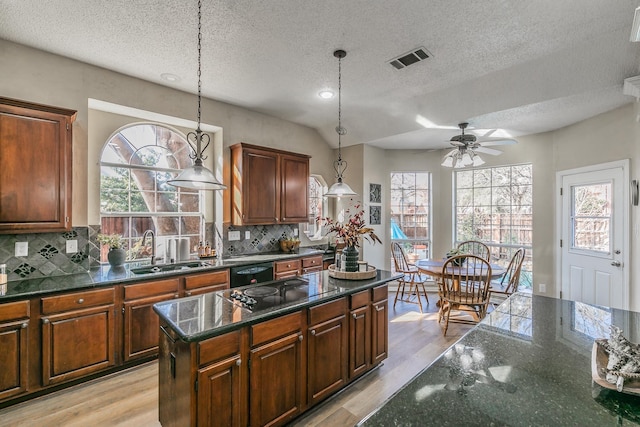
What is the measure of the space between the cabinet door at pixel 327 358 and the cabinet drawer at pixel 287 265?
174 cm

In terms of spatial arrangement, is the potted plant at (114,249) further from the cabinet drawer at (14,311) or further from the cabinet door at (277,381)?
the cabinet door at (277,381)

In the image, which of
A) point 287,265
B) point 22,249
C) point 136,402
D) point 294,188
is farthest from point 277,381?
point 294,188

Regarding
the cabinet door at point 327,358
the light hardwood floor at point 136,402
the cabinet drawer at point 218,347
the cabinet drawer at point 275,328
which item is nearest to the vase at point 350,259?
the cabinet door at point 327,358

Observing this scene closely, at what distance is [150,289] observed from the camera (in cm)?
291

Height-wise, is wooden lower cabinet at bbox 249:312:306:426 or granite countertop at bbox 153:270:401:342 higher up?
granite countertop at bbox 153:270:401:342

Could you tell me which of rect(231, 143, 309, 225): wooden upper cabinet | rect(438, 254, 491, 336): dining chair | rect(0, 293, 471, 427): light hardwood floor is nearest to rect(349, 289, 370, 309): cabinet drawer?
rect(0, 293, 471, 427): light hardwood floor

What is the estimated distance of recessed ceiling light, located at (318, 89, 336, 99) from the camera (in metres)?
3.76

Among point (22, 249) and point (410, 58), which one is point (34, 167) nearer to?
point (22, 249)

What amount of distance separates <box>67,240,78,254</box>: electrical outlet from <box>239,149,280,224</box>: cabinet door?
171 centimetres

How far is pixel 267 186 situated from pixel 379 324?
7.94 ft

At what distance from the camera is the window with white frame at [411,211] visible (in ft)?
19.3

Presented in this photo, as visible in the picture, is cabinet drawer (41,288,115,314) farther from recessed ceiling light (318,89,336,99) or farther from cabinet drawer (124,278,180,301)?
recessed ceiling light (318,89,336,99)

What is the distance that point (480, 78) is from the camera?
3.36 metres

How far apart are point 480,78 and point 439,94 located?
19.2 inches
